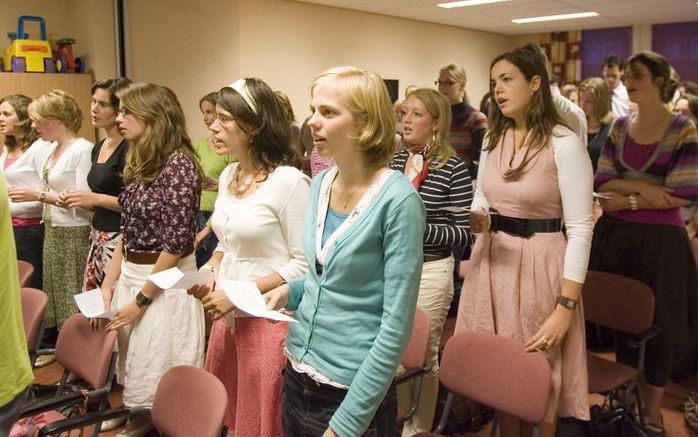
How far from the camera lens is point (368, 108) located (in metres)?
1.40

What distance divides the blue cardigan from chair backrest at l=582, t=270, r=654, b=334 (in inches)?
65.5

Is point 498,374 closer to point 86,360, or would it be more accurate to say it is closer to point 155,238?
point 155,238

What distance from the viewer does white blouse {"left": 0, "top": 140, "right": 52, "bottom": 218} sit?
12.7ft

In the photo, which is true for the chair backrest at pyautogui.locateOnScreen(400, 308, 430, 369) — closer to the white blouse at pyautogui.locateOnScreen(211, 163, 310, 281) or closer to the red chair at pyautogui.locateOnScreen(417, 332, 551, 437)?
the red chair at pyautogui.locateOnScreen(417, 332, 551, 437)

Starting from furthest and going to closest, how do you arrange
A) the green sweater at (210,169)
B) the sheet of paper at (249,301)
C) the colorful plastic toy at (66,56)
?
the colorful plastic toy at (66,56) → the green sweater at (210,169) → the sheet of paper at (249,301)

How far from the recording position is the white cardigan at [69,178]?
11.6 ft

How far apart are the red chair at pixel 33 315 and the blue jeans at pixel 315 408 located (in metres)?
1.53

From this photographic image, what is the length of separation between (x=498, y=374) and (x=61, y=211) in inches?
105

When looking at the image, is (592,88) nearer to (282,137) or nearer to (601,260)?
(601,260)

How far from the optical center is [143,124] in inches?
101

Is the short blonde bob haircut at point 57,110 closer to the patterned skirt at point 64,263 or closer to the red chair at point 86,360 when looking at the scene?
the patterned skirt at point 64,263

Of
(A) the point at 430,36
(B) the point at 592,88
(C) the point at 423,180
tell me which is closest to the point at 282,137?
(C) the point at 423,180

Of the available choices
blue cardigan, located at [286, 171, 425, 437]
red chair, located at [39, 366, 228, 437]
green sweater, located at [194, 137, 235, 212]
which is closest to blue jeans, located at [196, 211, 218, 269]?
green sweater, located at [194, 137, 235, 212]

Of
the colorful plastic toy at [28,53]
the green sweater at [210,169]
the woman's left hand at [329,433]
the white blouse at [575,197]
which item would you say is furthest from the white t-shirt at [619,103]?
the woman's left hand at [329,433]
